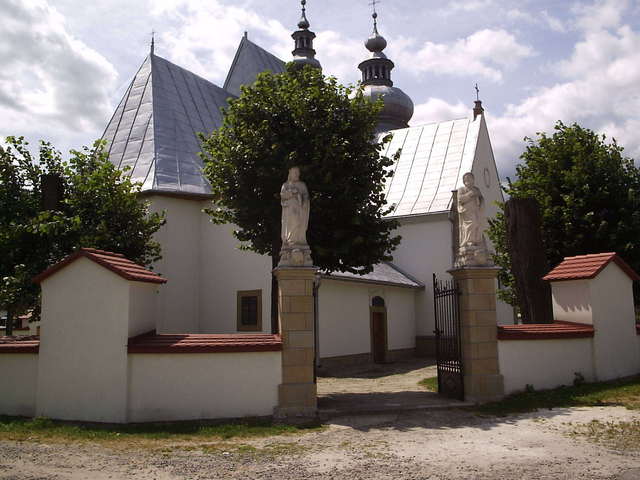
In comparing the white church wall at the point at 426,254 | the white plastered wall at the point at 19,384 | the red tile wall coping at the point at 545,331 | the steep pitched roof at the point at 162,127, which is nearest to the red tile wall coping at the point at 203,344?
the white plastered wall at the point at 19,384

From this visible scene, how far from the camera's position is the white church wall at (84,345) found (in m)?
9.72

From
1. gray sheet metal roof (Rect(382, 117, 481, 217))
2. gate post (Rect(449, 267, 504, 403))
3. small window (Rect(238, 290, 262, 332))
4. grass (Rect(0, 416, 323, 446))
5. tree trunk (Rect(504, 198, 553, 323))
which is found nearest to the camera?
grass (Rect(0, 416, 323, 446))

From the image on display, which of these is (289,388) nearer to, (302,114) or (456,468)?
(456,468)

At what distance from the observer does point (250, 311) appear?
1980 centimetres

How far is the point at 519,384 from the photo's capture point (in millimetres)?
11648

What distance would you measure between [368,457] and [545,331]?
6.32m

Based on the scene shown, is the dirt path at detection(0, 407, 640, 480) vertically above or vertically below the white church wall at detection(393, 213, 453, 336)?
below

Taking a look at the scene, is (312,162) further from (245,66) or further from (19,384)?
(245,66)

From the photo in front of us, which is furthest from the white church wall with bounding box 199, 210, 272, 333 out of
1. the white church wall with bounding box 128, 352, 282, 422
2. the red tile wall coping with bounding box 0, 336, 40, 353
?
the red tile wall coping with bounding box 0, 336, 40, 353

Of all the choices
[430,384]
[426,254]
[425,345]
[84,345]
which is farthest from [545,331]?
[426,254]

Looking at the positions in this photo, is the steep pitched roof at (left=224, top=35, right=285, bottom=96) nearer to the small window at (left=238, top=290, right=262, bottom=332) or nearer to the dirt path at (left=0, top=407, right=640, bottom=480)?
the small window at (left=238, top=290, right=262, bottom=332)

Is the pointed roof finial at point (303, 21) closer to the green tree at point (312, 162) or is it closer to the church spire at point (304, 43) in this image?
the church spire at point (304, 43)

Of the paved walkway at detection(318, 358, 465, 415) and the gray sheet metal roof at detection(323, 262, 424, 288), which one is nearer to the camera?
the paved walkway at detection(318, 358, 465, 415)

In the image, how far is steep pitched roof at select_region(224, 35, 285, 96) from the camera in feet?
101
